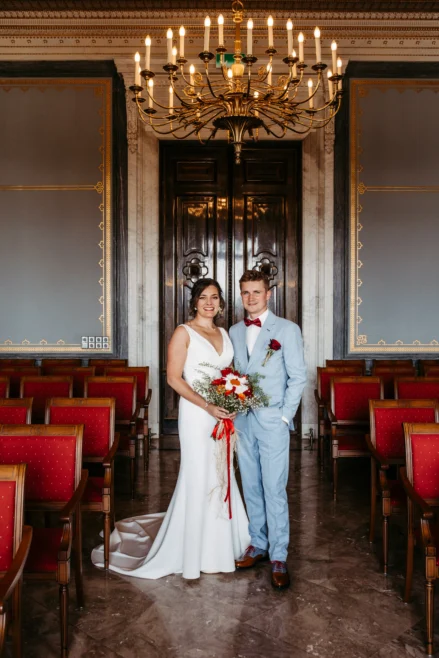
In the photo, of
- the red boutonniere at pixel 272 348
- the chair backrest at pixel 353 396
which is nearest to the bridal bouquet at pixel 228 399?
the red boutonniere at pixel 272 348

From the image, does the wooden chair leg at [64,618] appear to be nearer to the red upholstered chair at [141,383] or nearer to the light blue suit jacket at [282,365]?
the light blue suit jacket at [282,365]

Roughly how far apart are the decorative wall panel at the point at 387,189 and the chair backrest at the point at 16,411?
4.14 meters

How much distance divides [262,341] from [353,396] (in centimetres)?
180

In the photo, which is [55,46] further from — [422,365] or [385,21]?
[422,365]

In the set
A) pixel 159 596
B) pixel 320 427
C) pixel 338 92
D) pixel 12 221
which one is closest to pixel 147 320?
pixel 12 221

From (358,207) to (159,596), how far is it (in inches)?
201

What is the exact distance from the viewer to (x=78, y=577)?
2898mm

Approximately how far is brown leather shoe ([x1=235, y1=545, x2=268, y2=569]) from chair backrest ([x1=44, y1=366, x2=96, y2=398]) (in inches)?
96.9

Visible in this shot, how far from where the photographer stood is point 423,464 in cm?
289

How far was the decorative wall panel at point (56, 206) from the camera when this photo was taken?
22.1 feet

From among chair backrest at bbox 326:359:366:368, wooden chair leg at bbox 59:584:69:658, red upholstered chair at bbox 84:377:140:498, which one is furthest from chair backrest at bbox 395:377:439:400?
wooden chair leg at bbox 59:584:69:658

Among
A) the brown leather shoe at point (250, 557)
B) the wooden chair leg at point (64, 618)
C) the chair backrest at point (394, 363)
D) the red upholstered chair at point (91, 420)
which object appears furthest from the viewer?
the chair backrest at point (394, 363)

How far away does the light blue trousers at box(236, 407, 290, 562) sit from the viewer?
3.13 metres

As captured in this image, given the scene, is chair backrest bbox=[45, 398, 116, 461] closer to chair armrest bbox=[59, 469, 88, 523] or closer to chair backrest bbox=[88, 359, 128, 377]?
chair armrest bbox=[59, 469, 88, 523]
